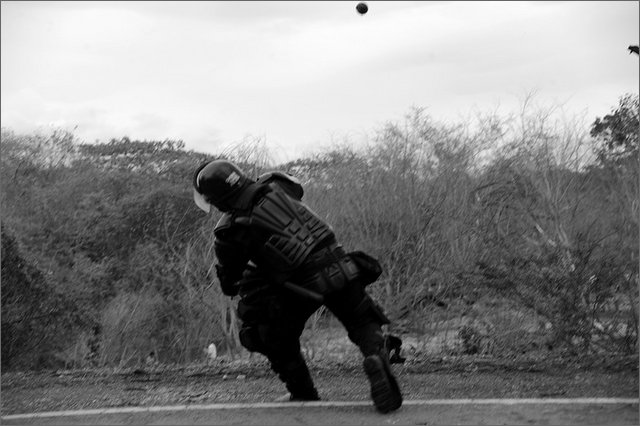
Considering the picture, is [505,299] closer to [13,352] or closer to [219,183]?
[219,183]

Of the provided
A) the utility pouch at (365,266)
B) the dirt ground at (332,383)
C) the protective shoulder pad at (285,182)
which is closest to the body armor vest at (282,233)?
the protective shoulder pad at (285,182)

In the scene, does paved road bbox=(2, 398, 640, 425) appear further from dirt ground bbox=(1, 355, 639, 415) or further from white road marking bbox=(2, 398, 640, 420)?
dirt ground bbox=(1, 355, 639, 415)

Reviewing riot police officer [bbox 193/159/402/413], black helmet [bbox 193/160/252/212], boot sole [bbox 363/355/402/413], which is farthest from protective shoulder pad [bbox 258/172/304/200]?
boot sole [bbox 363/355/402/413]

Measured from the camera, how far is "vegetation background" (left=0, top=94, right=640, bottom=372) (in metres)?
9.18

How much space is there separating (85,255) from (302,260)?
25138mm

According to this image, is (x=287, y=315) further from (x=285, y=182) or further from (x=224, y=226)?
(x=285, y=182)

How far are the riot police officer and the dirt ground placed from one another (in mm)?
616

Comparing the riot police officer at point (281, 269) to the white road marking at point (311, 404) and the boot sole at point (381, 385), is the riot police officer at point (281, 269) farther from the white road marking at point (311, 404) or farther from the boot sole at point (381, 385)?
the white road marking at point (311, 404)

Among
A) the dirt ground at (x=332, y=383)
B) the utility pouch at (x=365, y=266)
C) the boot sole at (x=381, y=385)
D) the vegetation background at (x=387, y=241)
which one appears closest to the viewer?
the boot sole at (x=381, y=385)

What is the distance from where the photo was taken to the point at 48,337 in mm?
15797

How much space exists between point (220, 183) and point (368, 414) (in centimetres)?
165

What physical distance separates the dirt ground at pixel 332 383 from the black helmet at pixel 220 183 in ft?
4.71

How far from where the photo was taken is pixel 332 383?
6973mm

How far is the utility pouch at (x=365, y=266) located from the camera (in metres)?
6.07
